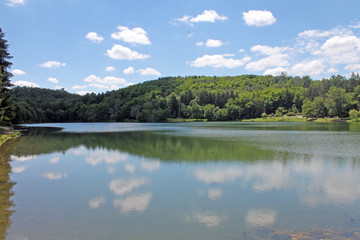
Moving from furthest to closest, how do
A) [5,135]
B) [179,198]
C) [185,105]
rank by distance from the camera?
[185,105] → [5,135] → [179,198]

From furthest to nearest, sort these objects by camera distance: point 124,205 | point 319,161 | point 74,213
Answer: point 319,161 < point 124,205 < point 74,213

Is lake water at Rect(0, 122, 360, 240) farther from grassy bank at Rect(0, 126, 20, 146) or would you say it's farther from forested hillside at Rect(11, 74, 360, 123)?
forested hillside at Rect(11, 74, 360, 123)

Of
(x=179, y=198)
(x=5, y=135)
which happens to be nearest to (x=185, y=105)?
(x=5, y=135)

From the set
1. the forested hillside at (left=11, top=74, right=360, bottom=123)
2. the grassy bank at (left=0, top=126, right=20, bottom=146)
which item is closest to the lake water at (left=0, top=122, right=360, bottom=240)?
the grassy bank at (left=0, top=126, right=20, bottom=146)

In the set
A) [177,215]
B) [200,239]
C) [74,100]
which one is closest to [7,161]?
[177,215]

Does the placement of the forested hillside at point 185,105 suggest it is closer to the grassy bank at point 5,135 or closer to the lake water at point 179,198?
the grassy bank at point 5,135

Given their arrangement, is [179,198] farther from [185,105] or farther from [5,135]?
[185,105]

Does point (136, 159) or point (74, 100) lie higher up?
point (74, 100)

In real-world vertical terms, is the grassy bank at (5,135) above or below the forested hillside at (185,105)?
below

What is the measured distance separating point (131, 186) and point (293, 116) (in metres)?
135

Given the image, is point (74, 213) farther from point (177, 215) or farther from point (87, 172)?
point (87, 172)

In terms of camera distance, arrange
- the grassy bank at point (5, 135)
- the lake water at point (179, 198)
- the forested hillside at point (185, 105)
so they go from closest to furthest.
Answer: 1. the lake water at point (179, 198)
2. the grassy bank at point (5, 135)
3. the forested hillside at point (185, 105)

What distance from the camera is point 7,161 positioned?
19.4 meters

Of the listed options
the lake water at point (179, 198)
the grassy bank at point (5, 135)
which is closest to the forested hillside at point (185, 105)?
the grassy bank at point (5, 135)
